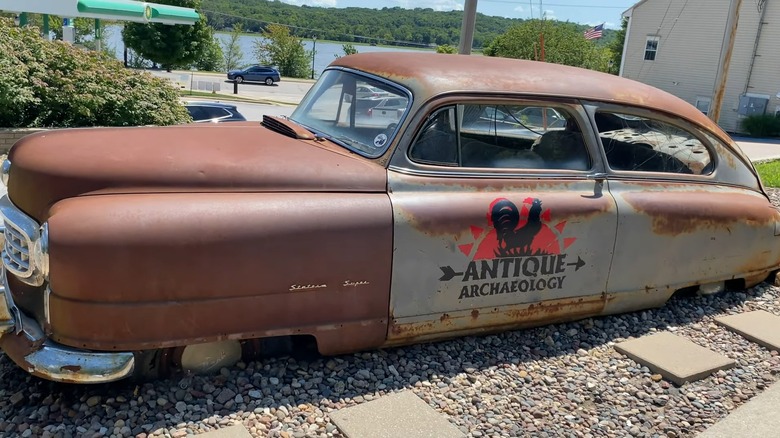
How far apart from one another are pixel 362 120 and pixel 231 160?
1002 millimetres

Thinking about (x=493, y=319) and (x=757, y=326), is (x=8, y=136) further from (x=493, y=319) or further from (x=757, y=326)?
(x=757, y=326)

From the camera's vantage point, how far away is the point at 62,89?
9602 mm

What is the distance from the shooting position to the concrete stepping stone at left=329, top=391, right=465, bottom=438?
2.85 meters

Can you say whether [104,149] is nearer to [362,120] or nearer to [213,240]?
[213,240]

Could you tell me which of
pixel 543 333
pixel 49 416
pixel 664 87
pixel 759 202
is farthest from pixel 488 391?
pixel 664 87

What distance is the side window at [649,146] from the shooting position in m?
4.17

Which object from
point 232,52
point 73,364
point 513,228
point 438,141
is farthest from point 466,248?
point 232,52

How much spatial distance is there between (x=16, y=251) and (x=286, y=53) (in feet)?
189

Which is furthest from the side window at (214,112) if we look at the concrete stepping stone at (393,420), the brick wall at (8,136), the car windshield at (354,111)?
the concrete stepping stone at (393,420)

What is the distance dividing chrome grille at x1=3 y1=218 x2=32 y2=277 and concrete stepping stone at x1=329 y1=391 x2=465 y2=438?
1.53m

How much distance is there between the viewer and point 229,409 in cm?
295

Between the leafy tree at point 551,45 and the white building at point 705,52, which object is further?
the leafy tree at point 551,45

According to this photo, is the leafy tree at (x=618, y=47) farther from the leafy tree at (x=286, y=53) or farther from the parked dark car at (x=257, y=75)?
the leafy tree at (x=286, y=53)

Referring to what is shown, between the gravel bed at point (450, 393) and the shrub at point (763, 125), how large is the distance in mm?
26912
